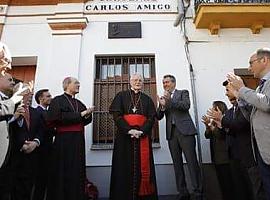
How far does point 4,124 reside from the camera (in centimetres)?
282

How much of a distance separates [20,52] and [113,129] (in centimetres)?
250

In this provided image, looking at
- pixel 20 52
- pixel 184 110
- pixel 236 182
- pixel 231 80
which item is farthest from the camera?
pixel 20 52

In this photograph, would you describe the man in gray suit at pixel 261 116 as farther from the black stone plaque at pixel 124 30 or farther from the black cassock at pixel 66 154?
the black stone plaque at pixel 124 30

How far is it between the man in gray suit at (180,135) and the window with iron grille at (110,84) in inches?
46.3

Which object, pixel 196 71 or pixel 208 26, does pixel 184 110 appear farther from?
pixel 208 26

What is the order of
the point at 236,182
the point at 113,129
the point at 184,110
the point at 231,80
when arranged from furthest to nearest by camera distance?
the point at 113,129 < the point at 184,110 < the point at 236,182 < the point at 231,80

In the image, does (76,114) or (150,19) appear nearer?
(76,114)

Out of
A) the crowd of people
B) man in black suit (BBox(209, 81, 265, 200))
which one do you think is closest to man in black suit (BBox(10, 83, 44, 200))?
the crowd of people

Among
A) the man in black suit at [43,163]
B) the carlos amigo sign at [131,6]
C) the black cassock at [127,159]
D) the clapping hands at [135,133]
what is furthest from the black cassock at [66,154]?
the carlos amigo sign at [131,6]

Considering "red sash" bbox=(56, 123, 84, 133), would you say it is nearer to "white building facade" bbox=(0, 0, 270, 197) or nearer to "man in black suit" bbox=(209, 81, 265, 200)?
"white building facade" bbox=(0, 0, 270, 197)

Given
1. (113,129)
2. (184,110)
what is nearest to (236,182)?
(184,110)

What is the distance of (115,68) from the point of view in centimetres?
673

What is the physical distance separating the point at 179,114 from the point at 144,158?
953 mm

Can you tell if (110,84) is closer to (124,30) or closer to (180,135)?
(124,30)
